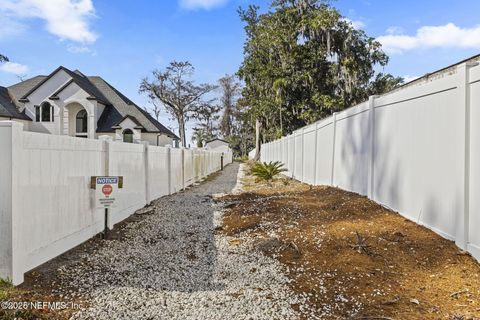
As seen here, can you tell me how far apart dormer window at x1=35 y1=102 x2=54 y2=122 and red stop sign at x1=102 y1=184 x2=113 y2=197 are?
2496cm

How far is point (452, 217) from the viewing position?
4.20 metres

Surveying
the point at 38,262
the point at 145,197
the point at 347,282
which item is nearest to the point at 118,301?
the point at 38,262

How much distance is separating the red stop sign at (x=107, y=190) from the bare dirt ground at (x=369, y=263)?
1.99m

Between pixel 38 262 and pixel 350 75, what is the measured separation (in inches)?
873

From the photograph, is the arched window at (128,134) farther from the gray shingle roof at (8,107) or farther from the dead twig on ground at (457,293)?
the dead twig on ground at (457,293)

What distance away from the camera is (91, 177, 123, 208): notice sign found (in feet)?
17.8

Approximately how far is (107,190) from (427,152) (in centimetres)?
433

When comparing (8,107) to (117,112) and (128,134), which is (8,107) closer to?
(117,112)

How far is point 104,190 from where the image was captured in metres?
5.50

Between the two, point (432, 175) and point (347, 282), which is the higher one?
point (432, 175)

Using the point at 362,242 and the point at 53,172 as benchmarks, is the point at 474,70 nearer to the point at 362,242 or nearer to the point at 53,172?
the point at 362,242

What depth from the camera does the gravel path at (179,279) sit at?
10.5ft

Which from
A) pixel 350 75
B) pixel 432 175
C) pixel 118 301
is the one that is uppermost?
pixel 350 75

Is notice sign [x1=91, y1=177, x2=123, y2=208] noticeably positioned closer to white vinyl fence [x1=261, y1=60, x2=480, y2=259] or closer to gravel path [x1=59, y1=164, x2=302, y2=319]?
gravel path [x1=59, y1=164, x2=302, y2=319]
